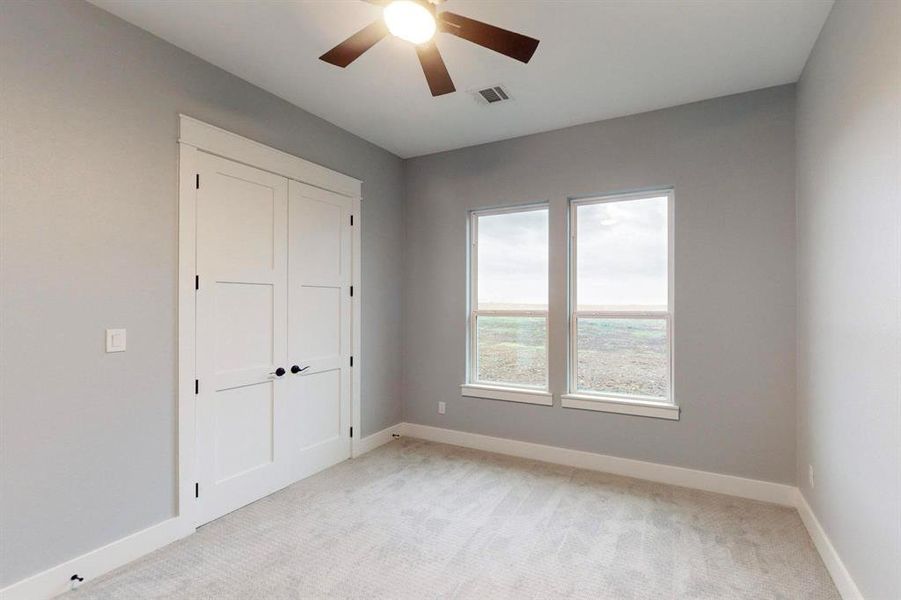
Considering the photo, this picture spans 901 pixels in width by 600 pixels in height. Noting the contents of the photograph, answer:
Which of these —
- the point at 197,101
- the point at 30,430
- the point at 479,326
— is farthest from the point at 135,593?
the point at 479,326

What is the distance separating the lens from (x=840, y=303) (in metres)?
2.15

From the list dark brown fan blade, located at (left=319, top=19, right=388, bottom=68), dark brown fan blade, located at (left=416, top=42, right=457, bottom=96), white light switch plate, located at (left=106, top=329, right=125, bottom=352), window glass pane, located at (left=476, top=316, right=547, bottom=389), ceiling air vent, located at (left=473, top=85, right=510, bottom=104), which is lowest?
window glass pane, located at (left=476, top=316, right=547, bottom=389)

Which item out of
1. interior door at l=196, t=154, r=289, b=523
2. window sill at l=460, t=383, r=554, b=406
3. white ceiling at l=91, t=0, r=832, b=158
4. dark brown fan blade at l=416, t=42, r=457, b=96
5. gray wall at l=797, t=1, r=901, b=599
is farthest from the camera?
window sill at l=460, t=383, r=554, b=406

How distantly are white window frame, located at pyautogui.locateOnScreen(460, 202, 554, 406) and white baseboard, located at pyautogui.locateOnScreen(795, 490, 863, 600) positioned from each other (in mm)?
1801

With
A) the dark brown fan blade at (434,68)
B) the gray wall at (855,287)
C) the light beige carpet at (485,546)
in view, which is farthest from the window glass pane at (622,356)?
the dark brown fan blade at (434,68)

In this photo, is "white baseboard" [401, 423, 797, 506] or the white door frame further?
"white baseboard" [401, 423, 797, 506]

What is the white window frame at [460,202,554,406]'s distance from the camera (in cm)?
394

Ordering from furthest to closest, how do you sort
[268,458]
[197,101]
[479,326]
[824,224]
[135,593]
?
[479,326] < [268,458] < [197,101] < [824,224] < [135,593]

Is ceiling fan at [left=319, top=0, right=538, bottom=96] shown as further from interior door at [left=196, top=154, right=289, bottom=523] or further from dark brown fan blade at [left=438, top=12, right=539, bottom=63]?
interior door at [left=196, top=154, right=289, bottom=523]

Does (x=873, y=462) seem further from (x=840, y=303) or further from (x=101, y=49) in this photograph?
(x=101, y=49)

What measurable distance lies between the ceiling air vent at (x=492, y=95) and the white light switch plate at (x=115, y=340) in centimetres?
274

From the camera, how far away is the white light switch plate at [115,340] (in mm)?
2293

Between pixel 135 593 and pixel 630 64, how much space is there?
13.3ft

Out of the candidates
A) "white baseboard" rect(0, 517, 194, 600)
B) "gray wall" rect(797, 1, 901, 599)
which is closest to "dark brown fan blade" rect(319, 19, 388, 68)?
"gray wall" rect(797, 1, 901, 599)
